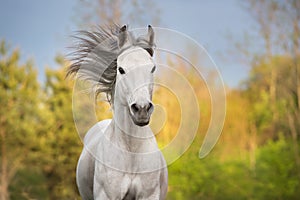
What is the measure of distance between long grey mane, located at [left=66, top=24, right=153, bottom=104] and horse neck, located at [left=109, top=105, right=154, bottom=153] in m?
0.40

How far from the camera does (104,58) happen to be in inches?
186

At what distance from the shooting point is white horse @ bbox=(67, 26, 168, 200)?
3.95 metres

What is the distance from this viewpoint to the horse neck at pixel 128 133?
14.0ft

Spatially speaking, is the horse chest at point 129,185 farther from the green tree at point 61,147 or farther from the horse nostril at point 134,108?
the green tree at point 61,147

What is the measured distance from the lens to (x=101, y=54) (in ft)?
15.6

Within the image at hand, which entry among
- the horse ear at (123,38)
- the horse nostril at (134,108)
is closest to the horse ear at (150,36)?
the horse ear at (123,38)

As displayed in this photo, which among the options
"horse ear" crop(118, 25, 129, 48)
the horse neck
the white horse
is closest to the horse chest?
the white horse

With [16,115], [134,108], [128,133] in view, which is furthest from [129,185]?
[16,115]

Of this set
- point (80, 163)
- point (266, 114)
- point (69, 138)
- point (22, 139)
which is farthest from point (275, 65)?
point (80, 163)

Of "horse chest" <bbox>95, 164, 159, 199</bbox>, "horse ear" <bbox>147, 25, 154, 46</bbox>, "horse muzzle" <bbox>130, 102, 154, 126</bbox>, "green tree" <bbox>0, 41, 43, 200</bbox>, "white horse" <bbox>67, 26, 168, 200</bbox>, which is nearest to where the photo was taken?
"horse muzzle" <bbox>130, 102, 154, 126</bbox>

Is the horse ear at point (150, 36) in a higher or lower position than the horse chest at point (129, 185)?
higher

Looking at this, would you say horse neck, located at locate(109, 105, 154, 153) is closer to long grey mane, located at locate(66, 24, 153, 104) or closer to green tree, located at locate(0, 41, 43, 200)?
long grey mane, located at locate(66, 24, 153, 104)

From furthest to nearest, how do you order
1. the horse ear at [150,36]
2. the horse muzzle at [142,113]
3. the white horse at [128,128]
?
the horse ear at [150,36] → the white horse at [128,128] → the horse muzzle at [142,113]

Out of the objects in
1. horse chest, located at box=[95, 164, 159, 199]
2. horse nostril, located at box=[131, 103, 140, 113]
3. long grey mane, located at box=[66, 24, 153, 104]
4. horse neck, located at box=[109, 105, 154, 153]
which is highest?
long grey mane, located at box=[66, 24, 153, 104]
